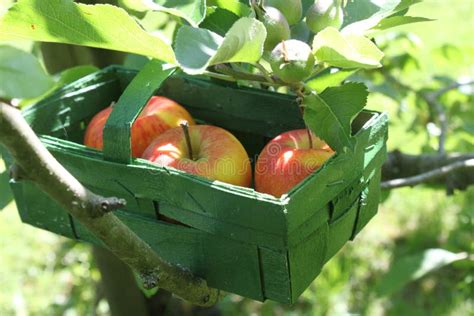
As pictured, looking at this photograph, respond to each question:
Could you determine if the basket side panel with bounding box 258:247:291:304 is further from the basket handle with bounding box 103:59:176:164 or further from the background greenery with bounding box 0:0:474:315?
the background greenery with bounding box 0:0:474:315

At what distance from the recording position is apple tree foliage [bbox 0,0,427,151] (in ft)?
2.73

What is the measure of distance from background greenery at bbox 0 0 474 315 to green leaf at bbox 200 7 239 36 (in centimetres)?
70

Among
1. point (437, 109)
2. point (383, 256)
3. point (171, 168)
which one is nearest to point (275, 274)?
point (171, 168)

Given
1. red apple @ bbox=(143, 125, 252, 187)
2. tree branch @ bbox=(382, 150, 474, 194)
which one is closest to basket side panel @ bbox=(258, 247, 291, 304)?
red apple @ bbox=(143, 125, 252, 187)

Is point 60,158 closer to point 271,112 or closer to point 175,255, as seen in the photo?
point 175,255

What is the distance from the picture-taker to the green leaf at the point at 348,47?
840 mm

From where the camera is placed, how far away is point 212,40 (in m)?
0.85

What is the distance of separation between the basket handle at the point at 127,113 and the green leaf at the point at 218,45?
0.17 metres

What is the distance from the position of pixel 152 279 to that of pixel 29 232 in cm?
197

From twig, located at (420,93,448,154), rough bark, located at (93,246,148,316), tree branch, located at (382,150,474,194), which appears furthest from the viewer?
rough bark, located at (93,246,148,316)

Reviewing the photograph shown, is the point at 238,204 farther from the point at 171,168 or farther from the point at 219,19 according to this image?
the point at 219,19

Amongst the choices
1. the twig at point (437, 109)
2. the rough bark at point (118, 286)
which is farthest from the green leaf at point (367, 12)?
the rough bark at point (118, 286)

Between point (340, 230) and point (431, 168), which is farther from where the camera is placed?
point (431, 168)

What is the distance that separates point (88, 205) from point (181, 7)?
0.33 meters
